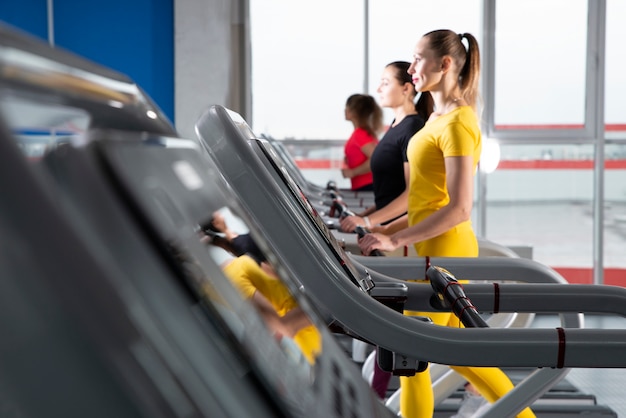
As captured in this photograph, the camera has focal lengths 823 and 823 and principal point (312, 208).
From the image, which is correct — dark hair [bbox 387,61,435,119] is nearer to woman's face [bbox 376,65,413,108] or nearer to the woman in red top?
woman's face [bbox 376,65,413,108]

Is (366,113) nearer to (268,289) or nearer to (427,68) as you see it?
(427,68)

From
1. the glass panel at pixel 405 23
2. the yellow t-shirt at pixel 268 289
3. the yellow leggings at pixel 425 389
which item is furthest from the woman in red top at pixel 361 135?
the yellow t-shirt at pixel 268 289

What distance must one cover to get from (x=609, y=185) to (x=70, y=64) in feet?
22.6

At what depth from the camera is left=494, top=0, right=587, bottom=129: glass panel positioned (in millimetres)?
6758

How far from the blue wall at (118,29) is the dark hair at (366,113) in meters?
2.16

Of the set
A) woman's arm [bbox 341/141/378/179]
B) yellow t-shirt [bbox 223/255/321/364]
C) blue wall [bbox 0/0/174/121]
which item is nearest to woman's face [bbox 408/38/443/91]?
yellow t-shirt [bbox 223/255/321/364]

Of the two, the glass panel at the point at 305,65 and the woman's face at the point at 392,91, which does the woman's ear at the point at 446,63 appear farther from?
the glass panel at the point at 305,65

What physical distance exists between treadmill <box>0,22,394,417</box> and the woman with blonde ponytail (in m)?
1.81

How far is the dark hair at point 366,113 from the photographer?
5883mm

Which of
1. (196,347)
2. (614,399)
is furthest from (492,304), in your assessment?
(614,399)

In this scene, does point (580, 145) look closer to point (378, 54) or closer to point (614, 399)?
point (378, 54)

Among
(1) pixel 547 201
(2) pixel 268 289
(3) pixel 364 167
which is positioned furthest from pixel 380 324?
(1) pixel 547 201

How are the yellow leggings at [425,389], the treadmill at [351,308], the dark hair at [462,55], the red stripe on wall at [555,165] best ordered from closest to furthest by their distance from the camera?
the treadmill at [351,308], the yellow leggings at [425,389], the dark hair at [462,55], the red stripe on wall at [555,165]

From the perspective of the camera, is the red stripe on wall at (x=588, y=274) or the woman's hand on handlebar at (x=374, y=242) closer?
the woman's hand on handlebar at (x=374, y=242)
